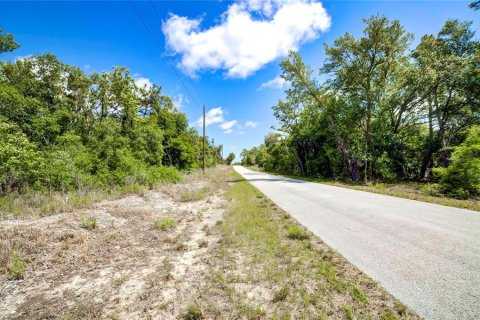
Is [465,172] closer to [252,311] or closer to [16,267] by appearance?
[252,311]

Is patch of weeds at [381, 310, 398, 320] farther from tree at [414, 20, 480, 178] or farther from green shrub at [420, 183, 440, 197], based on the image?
tree at [414, 20, 480, 178]

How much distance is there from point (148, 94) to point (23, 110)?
15484mm

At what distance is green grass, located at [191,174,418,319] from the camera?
8.20 ft

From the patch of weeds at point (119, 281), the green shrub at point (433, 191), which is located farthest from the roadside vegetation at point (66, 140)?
the green shrub at point (433, 191)

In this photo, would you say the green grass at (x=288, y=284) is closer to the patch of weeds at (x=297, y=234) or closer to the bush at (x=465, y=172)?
the patch of weeds at (x=297, y=234)

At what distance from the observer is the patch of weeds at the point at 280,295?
8.94 ft

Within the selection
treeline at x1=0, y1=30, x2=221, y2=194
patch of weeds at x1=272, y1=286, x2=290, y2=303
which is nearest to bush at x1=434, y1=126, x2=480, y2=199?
patch of weeds at x1=272, y1=286, x2=290, y2=303

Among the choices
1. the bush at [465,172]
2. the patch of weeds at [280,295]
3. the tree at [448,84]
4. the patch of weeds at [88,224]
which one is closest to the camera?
the patch of weeds at [280,295]

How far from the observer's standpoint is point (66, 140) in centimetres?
1295

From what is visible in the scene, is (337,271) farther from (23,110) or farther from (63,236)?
(23,110)

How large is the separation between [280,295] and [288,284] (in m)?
0.36

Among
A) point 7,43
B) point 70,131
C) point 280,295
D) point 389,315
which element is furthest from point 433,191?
point 7,43

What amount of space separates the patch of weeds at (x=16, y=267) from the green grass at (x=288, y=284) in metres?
3.47

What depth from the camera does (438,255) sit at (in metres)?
3.46
